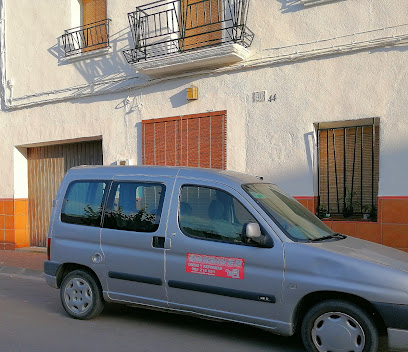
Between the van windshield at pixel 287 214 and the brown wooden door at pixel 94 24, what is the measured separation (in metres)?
7.07

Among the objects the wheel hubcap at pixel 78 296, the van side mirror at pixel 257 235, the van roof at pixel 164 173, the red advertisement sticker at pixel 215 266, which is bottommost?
the wheel hubcap at pixel 78 296

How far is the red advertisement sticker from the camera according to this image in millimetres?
4934

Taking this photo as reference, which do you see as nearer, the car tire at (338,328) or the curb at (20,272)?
the car tire at (338,328)

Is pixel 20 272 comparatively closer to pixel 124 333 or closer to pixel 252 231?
pixel 124 333

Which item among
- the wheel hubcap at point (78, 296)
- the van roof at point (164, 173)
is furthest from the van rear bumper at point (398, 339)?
the wheel hubcap at point (78, 296)

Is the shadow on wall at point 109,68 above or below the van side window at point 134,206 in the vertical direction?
above

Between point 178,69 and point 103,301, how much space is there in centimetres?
542

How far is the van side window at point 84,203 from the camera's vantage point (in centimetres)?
605

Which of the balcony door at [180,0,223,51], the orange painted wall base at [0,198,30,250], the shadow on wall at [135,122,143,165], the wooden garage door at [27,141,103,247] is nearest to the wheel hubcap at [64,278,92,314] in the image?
the shadow on wall at [135,122,143,165]

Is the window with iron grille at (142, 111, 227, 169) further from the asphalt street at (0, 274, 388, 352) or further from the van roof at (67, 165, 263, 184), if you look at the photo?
the asphalt street at (0, 274, 388, 352)

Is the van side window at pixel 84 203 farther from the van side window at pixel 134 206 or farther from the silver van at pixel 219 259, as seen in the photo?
the van side window at pixel 134 206

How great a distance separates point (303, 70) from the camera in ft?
28.6

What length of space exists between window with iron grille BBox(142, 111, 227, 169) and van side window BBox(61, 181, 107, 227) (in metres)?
3.74

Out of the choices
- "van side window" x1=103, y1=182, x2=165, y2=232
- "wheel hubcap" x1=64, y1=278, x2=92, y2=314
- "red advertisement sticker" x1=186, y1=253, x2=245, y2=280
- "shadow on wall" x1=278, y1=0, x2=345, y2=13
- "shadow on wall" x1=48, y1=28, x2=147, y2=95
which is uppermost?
"shadow on wall" x1=278, y1=0, x2=345, y2=13
